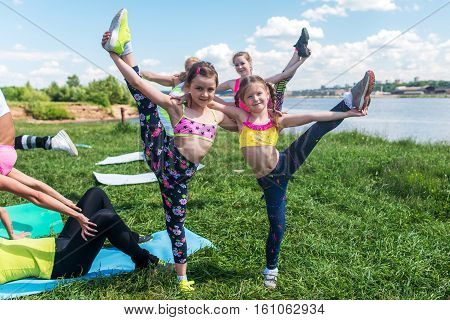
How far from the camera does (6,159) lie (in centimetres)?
290

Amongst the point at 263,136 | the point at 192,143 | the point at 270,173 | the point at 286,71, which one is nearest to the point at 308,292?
the point at 270,173

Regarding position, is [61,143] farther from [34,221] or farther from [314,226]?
[314,226]

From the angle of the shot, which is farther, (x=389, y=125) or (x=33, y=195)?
(x=389, y=125)

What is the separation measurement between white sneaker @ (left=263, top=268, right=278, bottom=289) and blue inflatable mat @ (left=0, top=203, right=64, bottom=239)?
2.35 m

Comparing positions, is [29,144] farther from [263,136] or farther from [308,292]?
[308,292]

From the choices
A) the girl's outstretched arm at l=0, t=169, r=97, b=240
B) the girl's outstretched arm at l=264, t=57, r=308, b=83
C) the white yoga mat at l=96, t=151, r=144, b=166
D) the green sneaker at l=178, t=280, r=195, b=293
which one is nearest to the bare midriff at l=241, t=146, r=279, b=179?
the green sneaker at l=178, t=280, r=195, b=293

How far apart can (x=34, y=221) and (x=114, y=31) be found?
8.52 feet

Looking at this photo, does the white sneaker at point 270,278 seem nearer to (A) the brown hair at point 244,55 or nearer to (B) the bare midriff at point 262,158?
(B) the bare midriff at point 262,158

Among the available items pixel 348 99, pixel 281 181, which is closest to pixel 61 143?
pixel 281 181

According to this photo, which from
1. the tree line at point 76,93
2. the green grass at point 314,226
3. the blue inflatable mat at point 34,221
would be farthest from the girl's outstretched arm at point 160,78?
the tree line at point 76,93

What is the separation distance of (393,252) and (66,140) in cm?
430

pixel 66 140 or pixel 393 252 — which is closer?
pixel 393 252

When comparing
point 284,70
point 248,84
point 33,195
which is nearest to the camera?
point 33,195

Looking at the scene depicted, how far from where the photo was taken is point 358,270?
10.1ft
